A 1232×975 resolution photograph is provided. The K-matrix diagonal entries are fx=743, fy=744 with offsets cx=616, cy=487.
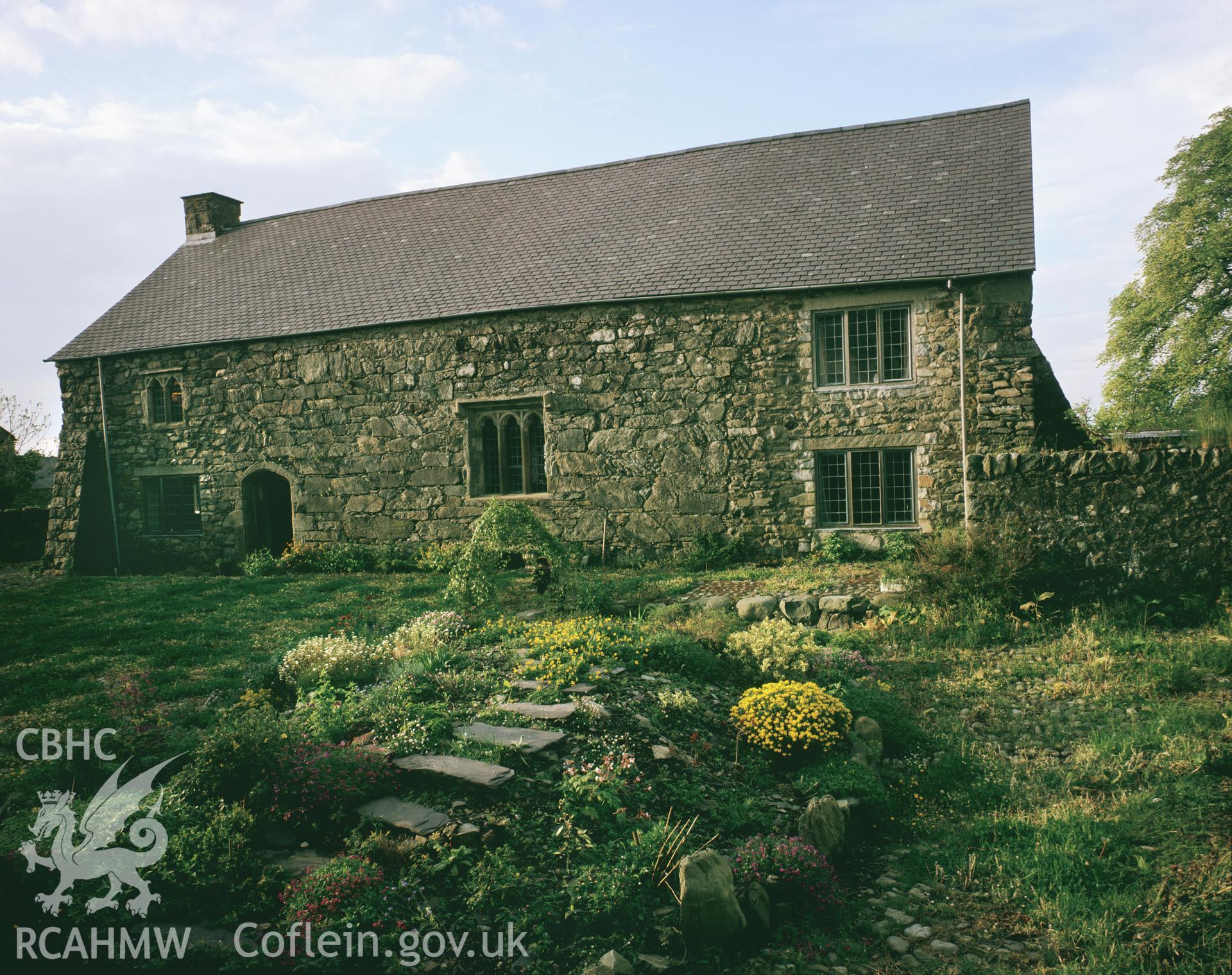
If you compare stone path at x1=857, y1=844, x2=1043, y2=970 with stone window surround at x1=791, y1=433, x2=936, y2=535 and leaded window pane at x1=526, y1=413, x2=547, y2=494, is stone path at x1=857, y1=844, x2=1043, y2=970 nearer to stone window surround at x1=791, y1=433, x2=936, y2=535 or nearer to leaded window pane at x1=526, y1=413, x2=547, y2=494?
stone window surround at x1=791, y1=433, x2=936, y2=535

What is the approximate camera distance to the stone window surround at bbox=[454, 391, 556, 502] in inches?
613

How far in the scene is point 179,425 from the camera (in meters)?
18.2

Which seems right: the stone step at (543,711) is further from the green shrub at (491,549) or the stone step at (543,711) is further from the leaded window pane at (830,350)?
the leaded window pane at (830,350)

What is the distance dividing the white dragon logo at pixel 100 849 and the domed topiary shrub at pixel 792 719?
408cm

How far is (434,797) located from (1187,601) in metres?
9.43

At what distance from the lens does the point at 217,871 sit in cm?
398

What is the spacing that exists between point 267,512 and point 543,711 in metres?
14.8

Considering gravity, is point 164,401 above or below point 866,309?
below

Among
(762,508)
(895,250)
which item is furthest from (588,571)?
(895,250)

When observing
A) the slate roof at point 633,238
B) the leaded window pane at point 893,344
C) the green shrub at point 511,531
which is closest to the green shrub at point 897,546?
the leaded window pane at point 893,344

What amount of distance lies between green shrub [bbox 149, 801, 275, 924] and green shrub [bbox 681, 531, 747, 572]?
1046 cm

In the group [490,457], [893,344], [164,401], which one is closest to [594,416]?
[490,457]

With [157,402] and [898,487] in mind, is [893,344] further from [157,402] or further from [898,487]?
[157,402]

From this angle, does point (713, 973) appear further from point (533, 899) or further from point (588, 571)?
point (588, 571)
